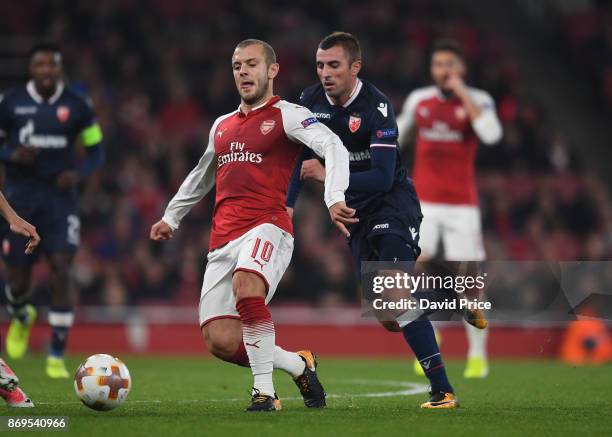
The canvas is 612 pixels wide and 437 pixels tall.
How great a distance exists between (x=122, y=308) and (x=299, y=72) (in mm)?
5571

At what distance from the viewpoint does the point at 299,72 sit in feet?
61.0

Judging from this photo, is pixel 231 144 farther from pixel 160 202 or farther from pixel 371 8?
pixel 371 8

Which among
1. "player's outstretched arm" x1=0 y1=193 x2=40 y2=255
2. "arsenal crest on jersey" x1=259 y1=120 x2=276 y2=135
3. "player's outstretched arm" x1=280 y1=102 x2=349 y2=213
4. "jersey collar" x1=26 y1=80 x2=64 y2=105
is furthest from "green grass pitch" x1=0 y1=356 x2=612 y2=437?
"jersey collar" x1=26 y1=80 x2=64 y2=105

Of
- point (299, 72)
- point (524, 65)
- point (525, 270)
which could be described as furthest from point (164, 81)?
point (525, 270)

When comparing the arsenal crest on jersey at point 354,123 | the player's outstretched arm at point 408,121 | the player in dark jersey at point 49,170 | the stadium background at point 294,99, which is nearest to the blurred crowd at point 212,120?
the stadium background at point 294,99

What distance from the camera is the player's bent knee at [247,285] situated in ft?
19.9

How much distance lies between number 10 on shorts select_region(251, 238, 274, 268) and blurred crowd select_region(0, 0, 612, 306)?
29.9 feet

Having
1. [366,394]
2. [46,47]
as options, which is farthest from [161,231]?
[46,47]

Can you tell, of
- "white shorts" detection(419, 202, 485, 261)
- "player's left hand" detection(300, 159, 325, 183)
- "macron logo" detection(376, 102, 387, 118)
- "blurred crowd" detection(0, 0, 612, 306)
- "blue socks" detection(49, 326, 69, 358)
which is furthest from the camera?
"blurred crowd" detection(0, 0, 612, 306)

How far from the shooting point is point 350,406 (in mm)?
6742

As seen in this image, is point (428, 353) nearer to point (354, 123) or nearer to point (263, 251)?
point (263, 251)

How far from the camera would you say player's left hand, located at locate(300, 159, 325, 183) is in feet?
21.2

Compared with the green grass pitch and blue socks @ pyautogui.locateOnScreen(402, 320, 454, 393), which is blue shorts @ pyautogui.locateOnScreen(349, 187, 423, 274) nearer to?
blue socks @ pyautogui.locateOnScreen(402, 320, 454, 393)

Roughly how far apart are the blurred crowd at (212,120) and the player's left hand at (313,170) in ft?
28.9
